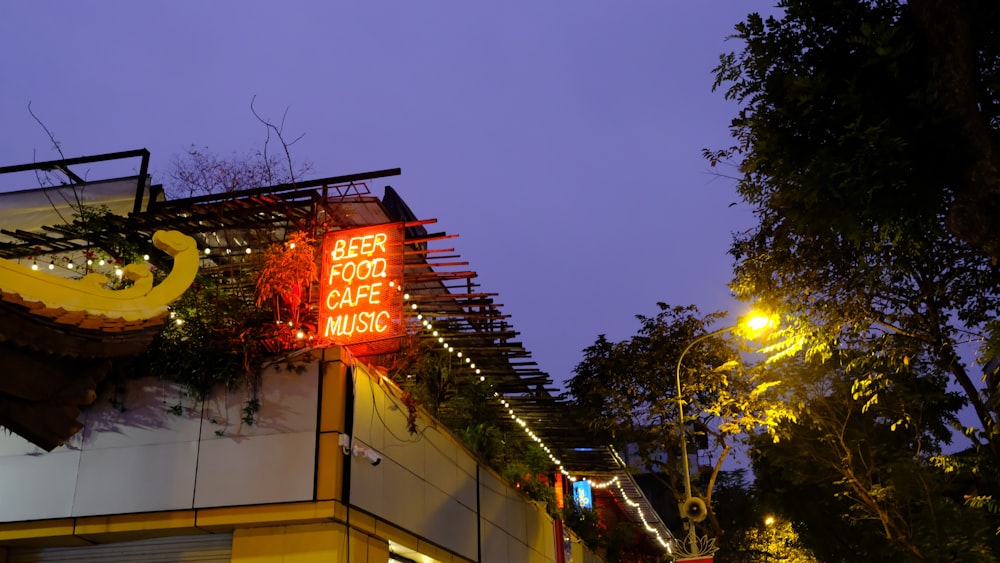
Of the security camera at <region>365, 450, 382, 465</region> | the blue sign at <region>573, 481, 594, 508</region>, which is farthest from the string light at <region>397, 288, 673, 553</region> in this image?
the security camera at <region>365, 450, 382, 465</region>

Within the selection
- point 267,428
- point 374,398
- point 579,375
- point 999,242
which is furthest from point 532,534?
point 999,242

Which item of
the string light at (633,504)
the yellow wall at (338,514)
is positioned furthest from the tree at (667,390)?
the yellow wall at (338,514)

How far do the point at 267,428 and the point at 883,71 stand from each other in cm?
872

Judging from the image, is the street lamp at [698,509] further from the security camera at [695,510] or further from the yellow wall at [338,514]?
the yellow wall at [338,514]

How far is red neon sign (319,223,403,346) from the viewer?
11.9 metres

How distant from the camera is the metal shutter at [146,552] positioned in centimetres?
1144

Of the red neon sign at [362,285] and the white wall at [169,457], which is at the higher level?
the red neon sign at [362,285]

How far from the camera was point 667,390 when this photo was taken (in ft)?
86.9

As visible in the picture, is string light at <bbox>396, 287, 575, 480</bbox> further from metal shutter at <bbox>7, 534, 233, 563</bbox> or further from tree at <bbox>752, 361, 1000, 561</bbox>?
tree at <bbox>752, 361, 1000, 561</bbox>

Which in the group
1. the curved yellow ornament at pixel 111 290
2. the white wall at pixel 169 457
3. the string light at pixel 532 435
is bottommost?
the white wall at pixel 169 457

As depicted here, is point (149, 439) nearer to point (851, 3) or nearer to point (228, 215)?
point (228, 215)

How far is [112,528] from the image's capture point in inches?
443

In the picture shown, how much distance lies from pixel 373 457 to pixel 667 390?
16220 mm

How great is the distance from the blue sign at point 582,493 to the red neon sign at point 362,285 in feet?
55.3
